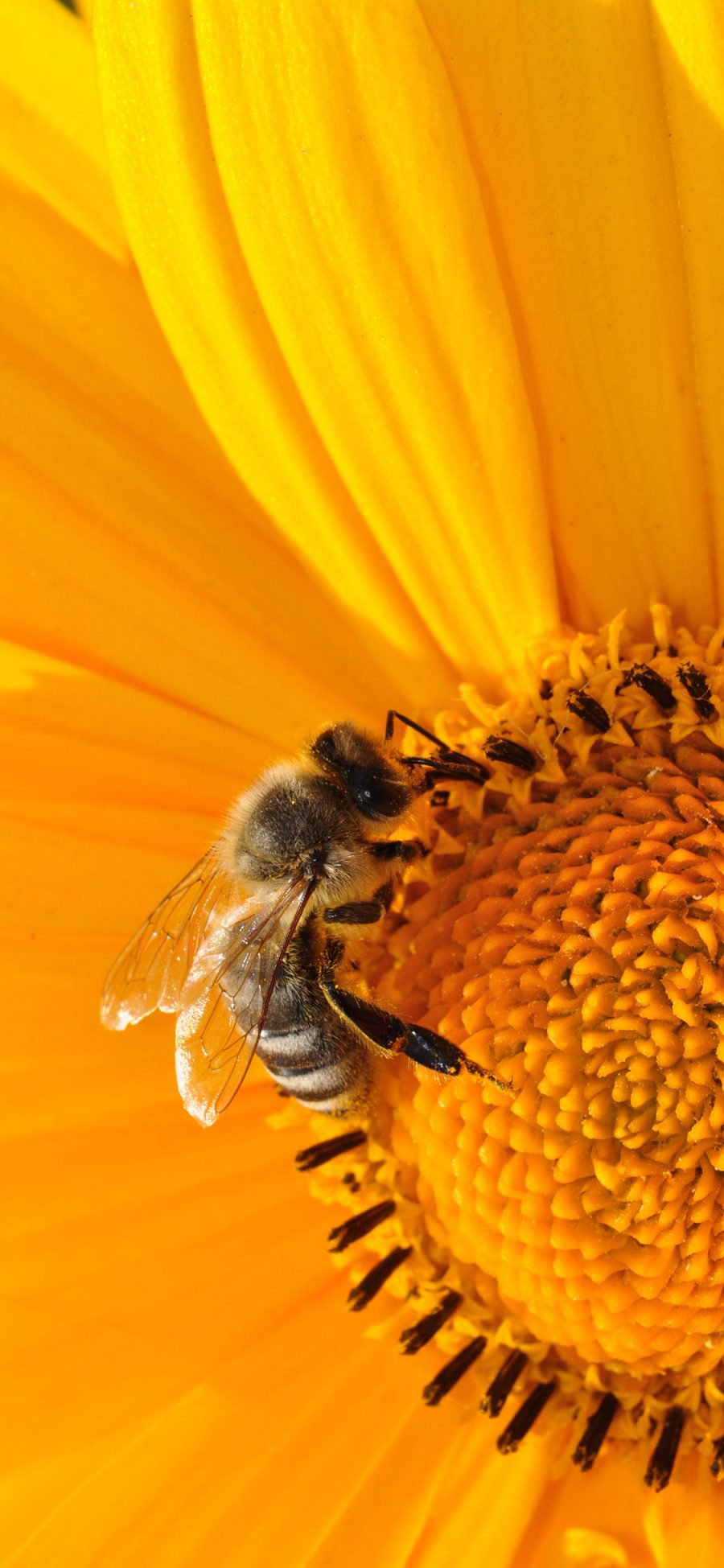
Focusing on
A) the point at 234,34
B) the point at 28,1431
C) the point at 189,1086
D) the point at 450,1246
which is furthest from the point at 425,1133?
the point at 234,34

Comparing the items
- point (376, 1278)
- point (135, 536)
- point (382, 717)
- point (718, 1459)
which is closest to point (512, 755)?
point (382, 717)

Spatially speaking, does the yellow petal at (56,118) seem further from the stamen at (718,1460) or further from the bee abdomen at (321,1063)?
the stamen at (718,1460)

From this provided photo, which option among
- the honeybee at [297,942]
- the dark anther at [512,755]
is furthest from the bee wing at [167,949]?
the dark anther at [512,755]

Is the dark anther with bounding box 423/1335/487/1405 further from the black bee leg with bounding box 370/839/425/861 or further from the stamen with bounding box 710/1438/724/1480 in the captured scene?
the black bee leg with bounding box 370/839/425/861

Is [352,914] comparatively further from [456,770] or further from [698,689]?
[698,689]

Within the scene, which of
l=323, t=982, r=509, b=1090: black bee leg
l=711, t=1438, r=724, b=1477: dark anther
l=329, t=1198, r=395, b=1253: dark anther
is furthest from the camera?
l=329, t=1198, r=395, b=1253: dark anther

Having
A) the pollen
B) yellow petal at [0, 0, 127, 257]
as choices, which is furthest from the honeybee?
yellow petal at [0, 0, 127, 257]
